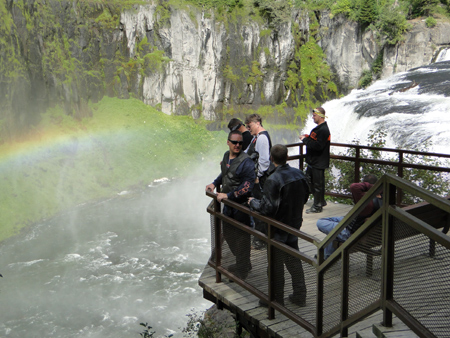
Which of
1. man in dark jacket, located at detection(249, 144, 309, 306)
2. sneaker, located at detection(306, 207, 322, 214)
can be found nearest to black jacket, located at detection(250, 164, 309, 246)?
man in dark jacket, located at detection(249, 144, 309, 306)

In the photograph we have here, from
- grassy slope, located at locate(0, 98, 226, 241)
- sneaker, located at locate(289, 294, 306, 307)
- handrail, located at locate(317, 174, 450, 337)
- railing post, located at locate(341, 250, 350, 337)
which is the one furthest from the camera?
grassy slope, located at locate(0, 98, 226, 241)

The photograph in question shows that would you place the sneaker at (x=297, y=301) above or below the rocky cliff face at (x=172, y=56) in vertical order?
below

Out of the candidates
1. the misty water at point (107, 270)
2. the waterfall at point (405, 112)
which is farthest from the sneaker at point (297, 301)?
the waterfall at point (405, 112)

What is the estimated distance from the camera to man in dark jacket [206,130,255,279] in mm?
5641

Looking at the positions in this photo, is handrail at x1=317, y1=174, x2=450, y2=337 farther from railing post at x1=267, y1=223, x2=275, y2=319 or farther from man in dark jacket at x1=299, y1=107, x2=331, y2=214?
man in dark jacket at x1=299, y1=107, x2=331, y2=214

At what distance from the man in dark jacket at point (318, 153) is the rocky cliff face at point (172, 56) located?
17.1m

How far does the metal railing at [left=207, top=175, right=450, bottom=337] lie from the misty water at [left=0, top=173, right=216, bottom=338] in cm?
777

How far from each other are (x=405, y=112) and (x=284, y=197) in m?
16.4

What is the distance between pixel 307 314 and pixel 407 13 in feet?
108

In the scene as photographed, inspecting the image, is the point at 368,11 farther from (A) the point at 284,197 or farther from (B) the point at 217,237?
(A) the point at 284,197

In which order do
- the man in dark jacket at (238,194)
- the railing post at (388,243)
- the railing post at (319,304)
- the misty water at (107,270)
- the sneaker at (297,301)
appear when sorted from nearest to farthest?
the railing post at (388,243) → the railing post at (319,304) → the sneaker at (297,301) → the man in dark jacket at (238,194) → the misty water at (107,270)

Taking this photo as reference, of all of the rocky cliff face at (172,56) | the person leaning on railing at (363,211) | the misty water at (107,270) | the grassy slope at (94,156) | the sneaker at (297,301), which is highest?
the rocky cliff face at (172,56)

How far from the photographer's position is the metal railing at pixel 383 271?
10.2ft

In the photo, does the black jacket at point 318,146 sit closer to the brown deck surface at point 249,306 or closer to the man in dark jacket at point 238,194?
the brown deck surface at point 249,306
